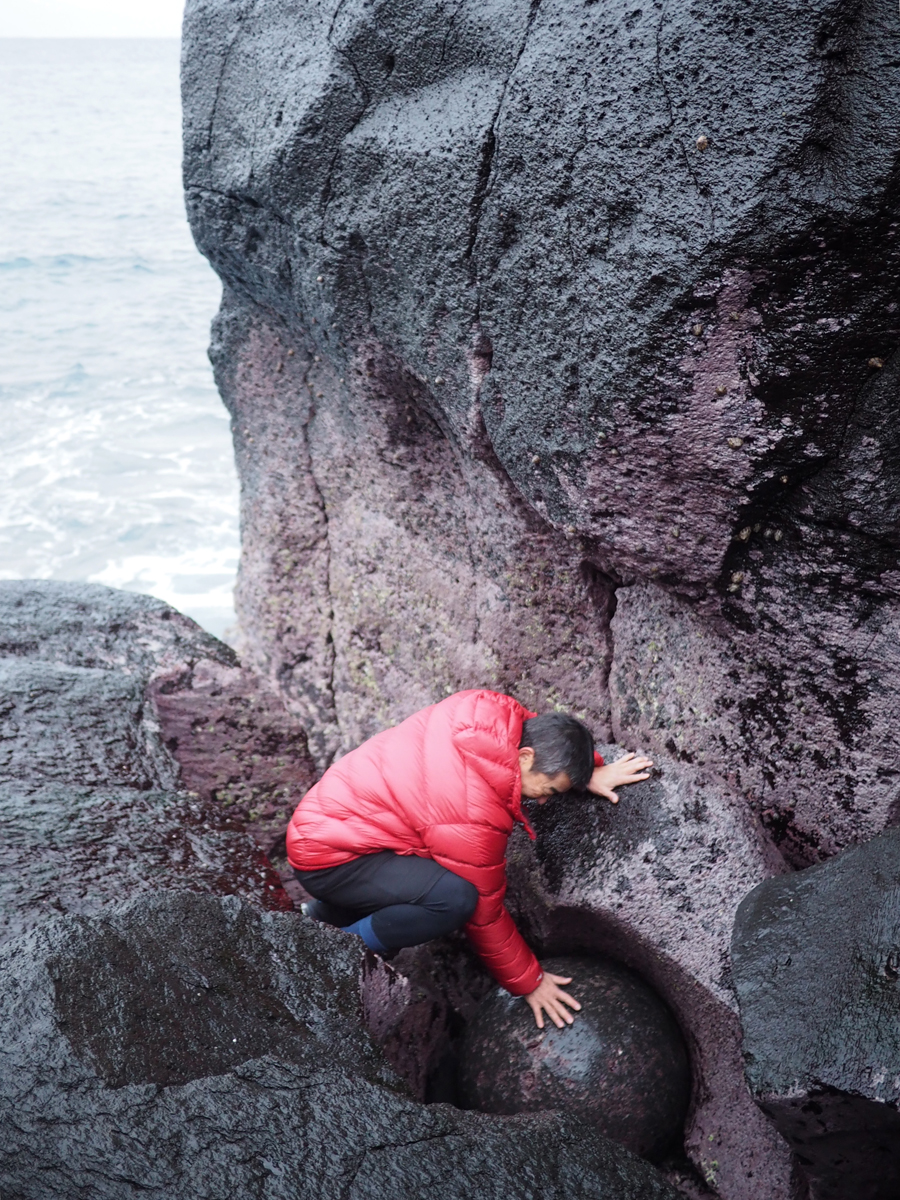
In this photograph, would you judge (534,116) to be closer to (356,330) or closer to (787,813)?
(356,330)

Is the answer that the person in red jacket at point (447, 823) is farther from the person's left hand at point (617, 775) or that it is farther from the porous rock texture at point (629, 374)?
the porous rock texture at point (629, 374)

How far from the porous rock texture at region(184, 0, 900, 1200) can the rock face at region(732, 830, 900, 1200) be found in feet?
1.13

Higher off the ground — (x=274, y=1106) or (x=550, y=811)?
(x=274, y=1106)

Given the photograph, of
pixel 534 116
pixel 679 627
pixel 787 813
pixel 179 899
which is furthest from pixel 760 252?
pixel 179 899

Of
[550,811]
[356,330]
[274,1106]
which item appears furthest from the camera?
[356,330]

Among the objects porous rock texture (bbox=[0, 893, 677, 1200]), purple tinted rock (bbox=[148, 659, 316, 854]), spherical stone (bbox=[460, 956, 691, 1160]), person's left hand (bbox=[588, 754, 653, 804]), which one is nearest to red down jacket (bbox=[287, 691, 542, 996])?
spherical stone (bbox=[460, 956, 691, 1160])

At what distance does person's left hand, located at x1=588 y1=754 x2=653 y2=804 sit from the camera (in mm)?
2689

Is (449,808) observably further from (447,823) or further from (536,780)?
(536,780)

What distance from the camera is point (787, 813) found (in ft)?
8.28

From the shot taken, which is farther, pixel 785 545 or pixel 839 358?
pixel 785 545

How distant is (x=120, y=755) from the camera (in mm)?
3010

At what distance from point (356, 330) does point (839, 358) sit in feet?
5.52

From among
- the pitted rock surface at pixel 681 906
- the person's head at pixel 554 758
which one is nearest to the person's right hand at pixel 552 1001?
the pitted rock surface at pixel 681 906

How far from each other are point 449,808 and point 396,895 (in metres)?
0.32
